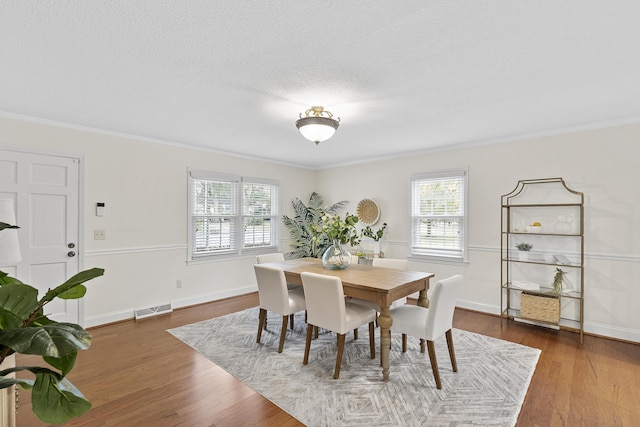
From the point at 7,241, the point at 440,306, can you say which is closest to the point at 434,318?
the point at 440,306

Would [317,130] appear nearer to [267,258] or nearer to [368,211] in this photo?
[267,258]

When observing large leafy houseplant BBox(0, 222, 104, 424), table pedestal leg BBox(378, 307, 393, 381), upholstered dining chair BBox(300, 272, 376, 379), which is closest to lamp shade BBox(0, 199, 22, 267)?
large leafy houseplant BBox(0, 222, 104, 424)

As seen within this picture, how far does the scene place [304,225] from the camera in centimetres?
600

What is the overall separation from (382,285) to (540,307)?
2.30m

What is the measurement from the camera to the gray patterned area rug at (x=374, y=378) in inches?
84.8

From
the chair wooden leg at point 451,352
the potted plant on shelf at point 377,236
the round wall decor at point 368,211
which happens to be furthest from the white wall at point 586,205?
the chair wooden leg at point 451,352

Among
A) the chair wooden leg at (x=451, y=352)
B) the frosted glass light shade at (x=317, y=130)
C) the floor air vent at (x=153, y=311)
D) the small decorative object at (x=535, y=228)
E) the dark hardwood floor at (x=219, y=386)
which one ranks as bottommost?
the dark hardwood floor at (x=219, y=386)

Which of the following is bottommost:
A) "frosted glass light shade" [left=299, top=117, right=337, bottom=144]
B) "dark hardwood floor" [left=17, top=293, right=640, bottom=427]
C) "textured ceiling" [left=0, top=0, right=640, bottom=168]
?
"dark hardwood floor" [left=17, top=293, right=640, bottom=427]

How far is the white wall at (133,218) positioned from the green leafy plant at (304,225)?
1.38 meters

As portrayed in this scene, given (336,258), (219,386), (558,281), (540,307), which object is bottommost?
(219,386)

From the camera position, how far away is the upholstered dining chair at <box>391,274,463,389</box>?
2.45m

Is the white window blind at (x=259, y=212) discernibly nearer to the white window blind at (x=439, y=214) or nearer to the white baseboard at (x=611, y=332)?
the white window blind at (x=439, y=214)

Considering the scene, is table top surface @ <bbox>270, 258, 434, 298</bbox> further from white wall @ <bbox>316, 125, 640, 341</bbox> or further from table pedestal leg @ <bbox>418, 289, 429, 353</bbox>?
white wall @ <bbox>316, 125, 640, 341</bbox>

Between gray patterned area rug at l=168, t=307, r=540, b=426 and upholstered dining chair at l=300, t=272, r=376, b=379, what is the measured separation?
0.75ft
